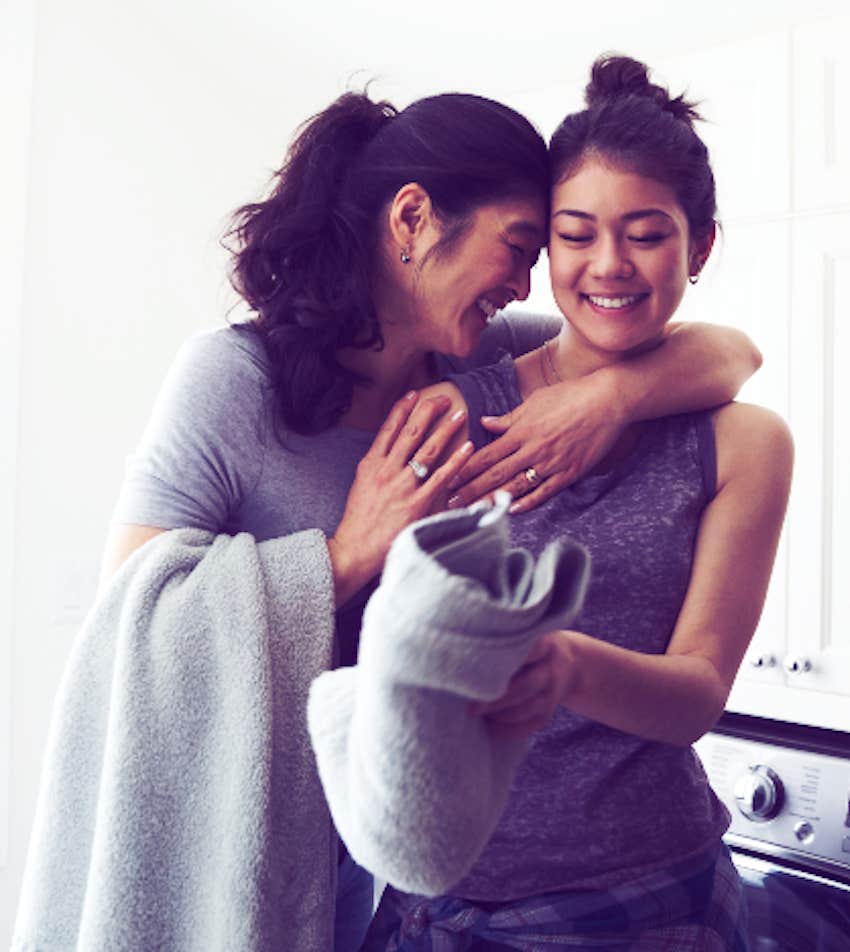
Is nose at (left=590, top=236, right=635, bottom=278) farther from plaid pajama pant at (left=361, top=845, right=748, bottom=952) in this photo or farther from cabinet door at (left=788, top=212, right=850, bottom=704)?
cabinet door at (left=788, top=212, right=850, bottom=704)

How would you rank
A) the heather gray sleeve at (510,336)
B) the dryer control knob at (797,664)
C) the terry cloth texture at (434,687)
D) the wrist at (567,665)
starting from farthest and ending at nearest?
the dryer control knob at (797,664) → the heather gray sleeve at (510,336) → the wrist at (567,665) → the terry cloth texture at (434,687)

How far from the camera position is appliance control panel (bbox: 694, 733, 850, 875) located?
1379mm

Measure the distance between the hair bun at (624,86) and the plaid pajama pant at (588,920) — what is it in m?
0.69

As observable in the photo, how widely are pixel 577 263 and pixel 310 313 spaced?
25 cm

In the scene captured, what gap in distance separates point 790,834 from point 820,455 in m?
0.60

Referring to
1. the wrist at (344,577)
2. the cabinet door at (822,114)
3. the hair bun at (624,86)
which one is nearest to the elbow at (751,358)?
the hair bun at (624,86)

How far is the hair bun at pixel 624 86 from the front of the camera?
37.1 inches

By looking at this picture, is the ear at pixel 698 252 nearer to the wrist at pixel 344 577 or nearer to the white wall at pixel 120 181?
the wrist at pixel 344 577

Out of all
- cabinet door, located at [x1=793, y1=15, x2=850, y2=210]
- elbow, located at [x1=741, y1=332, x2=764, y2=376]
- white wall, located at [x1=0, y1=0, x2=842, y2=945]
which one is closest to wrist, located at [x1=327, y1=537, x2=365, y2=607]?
elbow, located at [x1=741, y1=332, x2=764, y2=376]

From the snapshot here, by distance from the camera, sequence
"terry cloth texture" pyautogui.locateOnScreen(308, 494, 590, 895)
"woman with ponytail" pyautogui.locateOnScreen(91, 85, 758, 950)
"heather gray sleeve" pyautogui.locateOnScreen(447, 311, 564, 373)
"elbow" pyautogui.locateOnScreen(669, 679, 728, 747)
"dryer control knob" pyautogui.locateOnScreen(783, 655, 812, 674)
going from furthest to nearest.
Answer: "dryer control knob" pyautogui.locateOnScreen(783, 655, 812, 674), "heather gray sleeve" pyautogui.locateOnScreen(447, 311, 564, 373), "woman with ponytail" pyautogui.locateOnScreen(91, 85, 758, 950), "elbow" pyautogui.locateOnScreen(669, 679, 728, 747), "terry cloth texture" pyautogui.locateOnScreen(308, 494, 590, 895)

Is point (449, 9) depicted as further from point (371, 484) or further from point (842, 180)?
point (371, 484)

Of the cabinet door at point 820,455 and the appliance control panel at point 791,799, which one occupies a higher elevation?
the cabinet door at point 820,455

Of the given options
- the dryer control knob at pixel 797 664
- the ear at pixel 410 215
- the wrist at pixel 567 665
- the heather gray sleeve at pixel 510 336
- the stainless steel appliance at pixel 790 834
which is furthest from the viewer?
the dryer control knob at pixel 797 664

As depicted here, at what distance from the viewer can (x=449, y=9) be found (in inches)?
72.1
